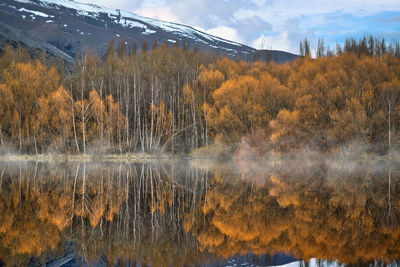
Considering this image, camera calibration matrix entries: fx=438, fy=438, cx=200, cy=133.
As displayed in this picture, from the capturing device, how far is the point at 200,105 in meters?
55.2

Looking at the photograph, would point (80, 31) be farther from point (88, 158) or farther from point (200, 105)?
point (88, 158)

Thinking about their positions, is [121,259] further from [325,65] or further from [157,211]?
[325,65]

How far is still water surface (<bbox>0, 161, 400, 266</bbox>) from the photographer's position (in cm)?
1047

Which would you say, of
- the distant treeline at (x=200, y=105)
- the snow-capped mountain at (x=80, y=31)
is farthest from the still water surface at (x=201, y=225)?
the snow-capped mountain at (x=80, y=31)

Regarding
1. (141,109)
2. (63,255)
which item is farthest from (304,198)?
(141,109)

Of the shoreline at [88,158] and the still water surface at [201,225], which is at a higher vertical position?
the still water surface at [201,225]

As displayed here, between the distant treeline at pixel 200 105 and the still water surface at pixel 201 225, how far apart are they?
78.9ft

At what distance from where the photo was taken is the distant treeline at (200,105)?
1863 inches

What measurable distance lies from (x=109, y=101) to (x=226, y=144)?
15.6 meters

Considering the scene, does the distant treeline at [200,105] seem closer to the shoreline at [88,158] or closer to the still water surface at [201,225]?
the shoreline at [88,158]

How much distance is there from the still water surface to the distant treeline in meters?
24.0

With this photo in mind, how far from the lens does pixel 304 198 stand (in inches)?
737

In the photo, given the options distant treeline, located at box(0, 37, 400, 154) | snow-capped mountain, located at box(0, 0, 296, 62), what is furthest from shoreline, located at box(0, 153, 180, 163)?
snow-capped mountain, located at box(0, 0, 296, 62)

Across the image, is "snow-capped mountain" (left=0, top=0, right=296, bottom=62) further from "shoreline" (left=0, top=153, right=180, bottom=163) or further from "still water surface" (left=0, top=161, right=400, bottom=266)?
"still water surface" (left=0, top=161, right=400, bottom=266)
